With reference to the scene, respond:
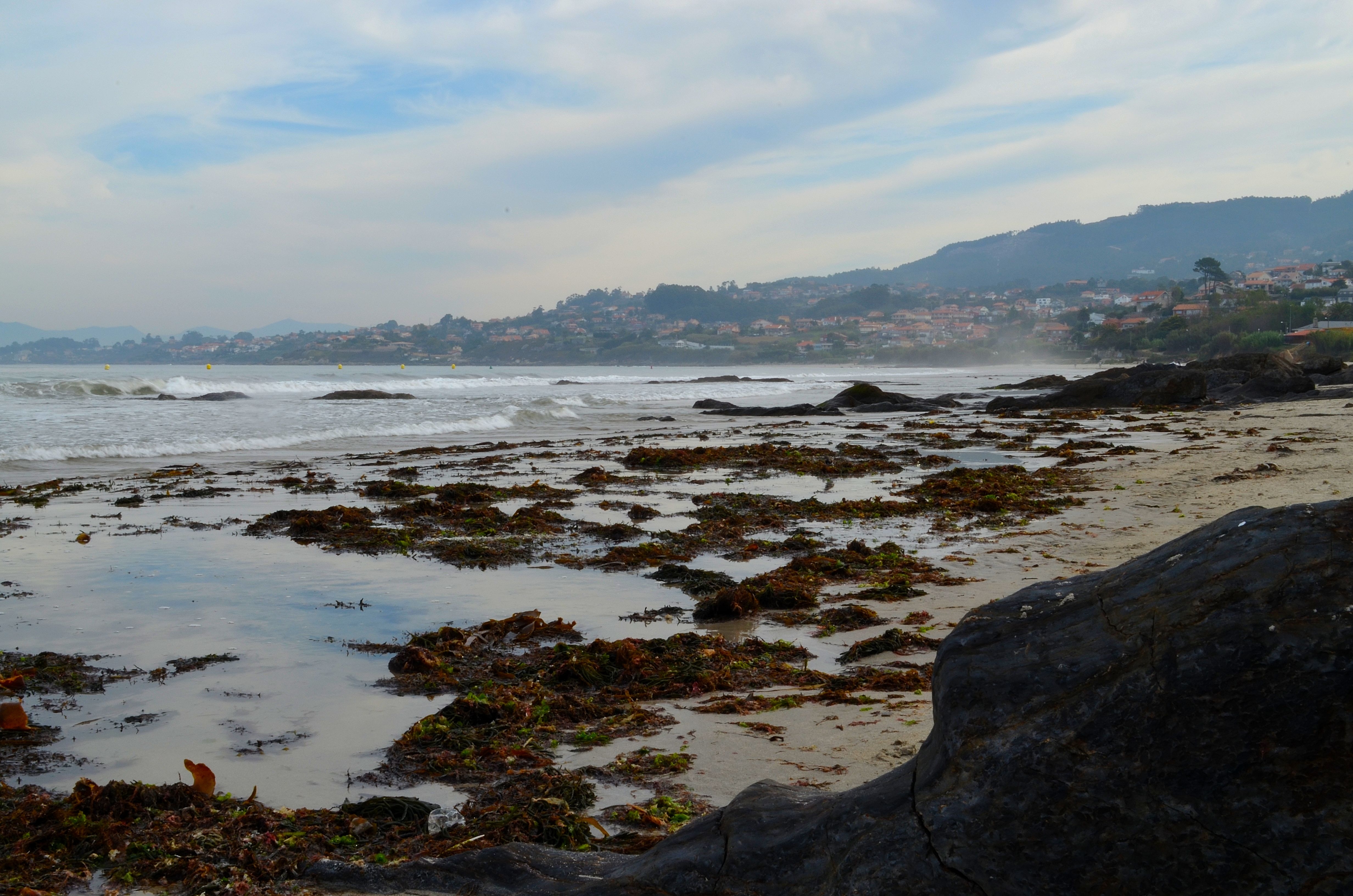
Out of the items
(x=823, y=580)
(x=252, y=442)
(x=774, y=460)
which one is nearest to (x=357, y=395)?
(x=252, y=442)

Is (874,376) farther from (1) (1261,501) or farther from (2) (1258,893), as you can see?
(2) (1258,893)

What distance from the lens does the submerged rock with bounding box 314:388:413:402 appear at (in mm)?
35500

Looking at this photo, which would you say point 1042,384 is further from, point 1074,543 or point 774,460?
point 1074,543

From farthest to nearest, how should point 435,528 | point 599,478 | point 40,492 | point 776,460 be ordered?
1. point 776,460
2. point 599,478
3. point 40,492
4. point 435,528

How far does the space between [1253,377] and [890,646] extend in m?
27.5

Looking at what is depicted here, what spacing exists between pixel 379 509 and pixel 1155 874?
10.2m

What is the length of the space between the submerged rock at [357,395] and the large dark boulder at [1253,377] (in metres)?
30.1

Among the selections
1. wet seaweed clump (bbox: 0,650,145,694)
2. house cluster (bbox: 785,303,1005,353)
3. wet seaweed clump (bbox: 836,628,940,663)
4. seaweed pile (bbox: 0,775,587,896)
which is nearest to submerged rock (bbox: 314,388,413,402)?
wet seaweed clump (bbox: 0,650,145,694)

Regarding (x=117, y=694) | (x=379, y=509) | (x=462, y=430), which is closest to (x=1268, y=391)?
(x=462, y=430)

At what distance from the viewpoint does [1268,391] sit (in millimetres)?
25375

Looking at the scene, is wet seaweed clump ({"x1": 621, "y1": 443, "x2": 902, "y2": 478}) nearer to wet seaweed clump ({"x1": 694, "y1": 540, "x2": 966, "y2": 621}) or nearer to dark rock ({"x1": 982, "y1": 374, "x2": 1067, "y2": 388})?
wet seaweed clump ({"x1": 694, "y1": 540, "x2": 966, "y2": 621})

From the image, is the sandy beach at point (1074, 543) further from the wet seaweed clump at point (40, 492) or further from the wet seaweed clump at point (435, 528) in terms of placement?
the wet seaweed clump at point (40, 492)

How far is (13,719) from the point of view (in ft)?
13.6

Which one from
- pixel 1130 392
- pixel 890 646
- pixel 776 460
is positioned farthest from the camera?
pixel 1130 392
